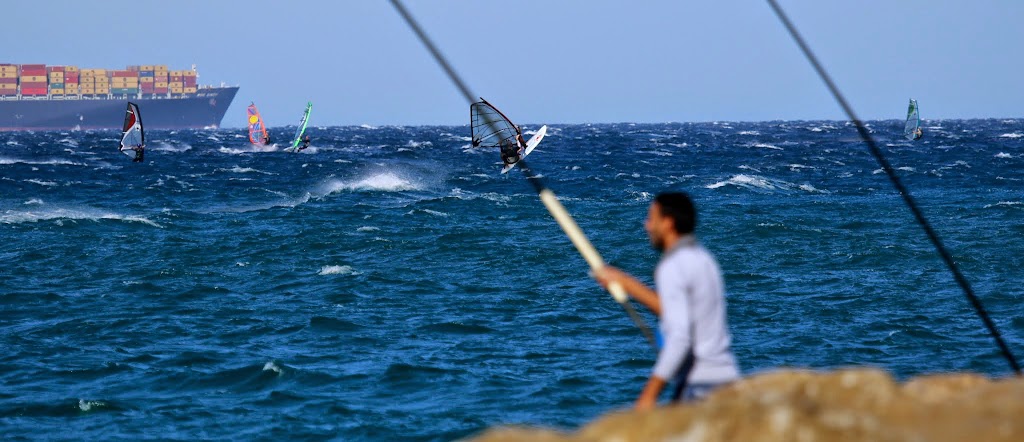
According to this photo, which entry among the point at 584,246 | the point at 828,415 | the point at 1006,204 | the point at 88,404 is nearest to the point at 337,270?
the point at 88,404

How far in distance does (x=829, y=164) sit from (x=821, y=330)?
50282 mm

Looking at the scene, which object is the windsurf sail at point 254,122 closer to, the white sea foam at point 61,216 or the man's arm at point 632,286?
the white sea foam at point 61,216

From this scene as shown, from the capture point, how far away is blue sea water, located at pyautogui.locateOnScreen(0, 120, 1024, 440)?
16.2 m

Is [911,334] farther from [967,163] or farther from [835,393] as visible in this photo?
[967,163]

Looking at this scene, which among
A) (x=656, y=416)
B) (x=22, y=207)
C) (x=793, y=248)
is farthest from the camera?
(x=22, y=207)

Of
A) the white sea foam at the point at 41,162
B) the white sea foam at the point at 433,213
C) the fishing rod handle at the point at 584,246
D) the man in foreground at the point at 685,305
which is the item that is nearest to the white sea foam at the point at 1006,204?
the white sea foam at the point at 433,213

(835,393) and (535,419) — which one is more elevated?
(835,393)

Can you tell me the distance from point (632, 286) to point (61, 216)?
127ft

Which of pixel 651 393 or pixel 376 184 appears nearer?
pixel 651 393

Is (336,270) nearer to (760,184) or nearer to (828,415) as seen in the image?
(828,415)

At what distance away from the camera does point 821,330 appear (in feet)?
66.9

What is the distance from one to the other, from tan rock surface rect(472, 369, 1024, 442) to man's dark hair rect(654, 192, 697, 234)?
733 millimetres

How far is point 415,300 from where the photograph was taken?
24.3 meters

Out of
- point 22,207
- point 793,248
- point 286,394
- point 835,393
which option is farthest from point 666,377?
point 22,207
